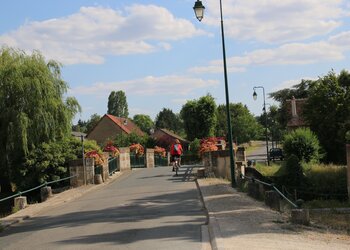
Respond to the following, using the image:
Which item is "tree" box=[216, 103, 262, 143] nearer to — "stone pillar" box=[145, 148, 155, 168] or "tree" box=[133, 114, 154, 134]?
"tree" box=[133, 114, 154, 134]

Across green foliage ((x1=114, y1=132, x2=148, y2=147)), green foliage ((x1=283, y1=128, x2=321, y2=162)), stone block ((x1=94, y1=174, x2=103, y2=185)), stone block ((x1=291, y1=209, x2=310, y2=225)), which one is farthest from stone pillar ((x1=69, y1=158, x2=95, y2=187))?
green foliage ((x1=114, y1=132, x2=148, y2=147))

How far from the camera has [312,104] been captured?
41125 mm

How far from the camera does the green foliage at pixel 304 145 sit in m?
37.2

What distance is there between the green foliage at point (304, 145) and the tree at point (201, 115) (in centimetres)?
3107

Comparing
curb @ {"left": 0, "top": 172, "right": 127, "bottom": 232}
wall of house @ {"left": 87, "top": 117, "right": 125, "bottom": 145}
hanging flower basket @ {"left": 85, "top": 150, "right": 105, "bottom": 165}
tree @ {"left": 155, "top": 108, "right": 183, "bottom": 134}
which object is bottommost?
curb @ {"left": 0, "top": 172, "right": 127, "bottom": 232}

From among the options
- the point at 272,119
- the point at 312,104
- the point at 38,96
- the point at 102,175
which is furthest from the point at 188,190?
the point at 272,119

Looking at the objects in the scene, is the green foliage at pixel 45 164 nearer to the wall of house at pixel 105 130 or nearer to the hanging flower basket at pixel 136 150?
the hanging flower basket at pixel 136 150

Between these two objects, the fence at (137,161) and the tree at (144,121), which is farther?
the tree at (144,121)

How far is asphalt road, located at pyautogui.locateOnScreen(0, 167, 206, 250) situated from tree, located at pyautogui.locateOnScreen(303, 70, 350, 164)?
2409 centimetres

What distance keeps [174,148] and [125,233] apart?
1467 cm

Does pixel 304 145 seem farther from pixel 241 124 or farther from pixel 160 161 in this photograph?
pixel 241 124

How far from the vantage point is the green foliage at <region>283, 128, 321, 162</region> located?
3719cm

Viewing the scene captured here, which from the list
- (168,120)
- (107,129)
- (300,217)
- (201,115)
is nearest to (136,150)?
(201,115)

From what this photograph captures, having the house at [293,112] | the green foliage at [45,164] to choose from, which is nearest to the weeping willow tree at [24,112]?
the green foliage at [45,164]
